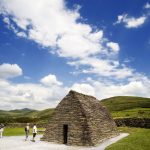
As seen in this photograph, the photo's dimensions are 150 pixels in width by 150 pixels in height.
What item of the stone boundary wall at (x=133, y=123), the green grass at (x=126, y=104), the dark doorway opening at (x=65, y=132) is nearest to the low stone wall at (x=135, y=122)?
the stone boundary wall at (x=133, y=123)

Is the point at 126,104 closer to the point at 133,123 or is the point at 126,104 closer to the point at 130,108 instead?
the point at 130,108

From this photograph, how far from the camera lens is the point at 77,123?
2653 centimetres

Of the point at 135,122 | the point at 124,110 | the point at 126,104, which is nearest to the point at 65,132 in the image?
the point at 135,122

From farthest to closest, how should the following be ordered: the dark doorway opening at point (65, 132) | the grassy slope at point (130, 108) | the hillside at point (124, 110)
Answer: the hillside at point (124, 110)
the grassy slope at point (130, 108)
the dark doorway opening at point (65, 132)

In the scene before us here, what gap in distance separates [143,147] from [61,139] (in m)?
8.81

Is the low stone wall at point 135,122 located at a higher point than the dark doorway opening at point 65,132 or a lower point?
higher

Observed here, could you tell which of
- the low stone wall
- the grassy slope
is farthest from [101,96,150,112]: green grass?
the low stone wall


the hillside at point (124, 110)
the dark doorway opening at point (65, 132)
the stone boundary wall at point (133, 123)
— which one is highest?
the hillside at point (124, 110)

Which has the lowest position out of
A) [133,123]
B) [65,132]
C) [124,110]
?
[65,132]

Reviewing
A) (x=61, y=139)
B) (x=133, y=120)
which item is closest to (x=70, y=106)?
(x=61, y=139)

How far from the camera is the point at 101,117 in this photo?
3152 centimetres

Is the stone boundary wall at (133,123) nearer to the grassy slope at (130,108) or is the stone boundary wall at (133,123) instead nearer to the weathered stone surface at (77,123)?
the grassy slope at (130,108)

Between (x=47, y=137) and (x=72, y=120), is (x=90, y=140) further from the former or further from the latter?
(x=47, y=137)

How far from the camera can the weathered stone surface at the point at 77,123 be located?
2572 cm
